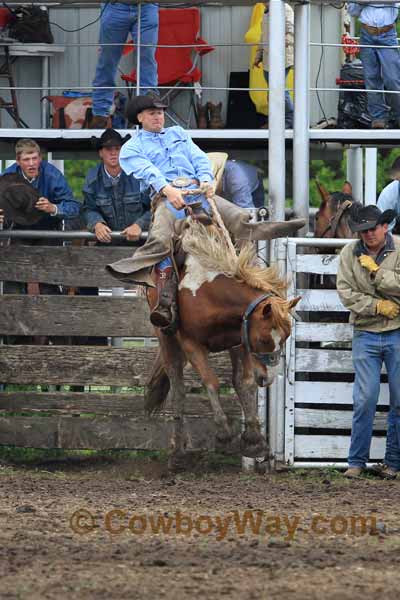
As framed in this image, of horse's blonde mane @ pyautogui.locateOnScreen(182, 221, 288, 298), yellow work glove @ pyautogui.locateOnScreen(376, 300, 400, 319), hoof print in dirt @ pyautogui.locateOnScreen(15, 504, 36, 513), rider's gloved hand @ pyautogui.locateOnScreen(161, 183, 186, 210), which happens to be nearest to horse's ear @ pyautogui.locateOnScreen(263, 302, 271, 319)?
horse's blonde mane @ pyautogui.locateOnScreen(182, 221, 288, 298)

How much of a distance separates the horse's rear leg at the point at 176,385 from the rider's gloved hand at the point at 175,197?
3.20ft

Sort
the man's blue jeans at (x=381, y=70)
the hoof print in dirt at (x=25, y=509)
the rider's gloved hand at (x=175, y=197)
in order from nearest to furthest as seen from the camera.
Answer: the hoof print in dirt at (x=25, y=509)
the rider's gloved hand at (x=175, y=197)
the man's blue jeans at (x=381, y=70)

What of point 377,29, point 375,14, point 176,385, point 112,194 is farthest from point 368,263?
point 375,14

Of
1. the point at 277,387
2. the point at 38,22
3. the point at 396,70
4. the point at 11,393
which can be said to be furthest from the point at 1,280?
the point at 396,70

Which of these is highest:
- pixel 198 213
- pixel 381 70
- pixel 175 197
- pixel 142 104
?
pixel 381 70

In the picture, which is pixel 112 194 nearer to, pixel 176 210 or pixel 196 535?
pixel 176 210

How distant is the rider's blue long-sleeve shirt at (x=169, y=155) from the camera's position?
8.84 m

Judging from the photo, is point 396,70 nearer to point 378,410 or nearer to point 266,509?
point 378,410

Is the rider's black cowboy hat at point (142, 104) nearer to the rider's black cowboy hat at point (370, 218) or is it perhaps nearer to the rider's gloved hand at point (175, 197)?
the rider's gloved hand at point (175, 197)

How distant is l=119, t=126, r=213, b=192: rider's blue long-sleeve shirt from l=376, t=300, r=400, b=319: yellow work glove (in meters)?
1.60

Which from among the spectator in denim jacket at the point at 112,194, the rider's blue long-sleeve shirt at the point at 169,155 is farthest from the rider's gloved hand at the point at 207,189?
the spectator in denim jacket at the point at 112,194

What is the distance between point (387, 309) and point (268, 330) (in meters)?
1.30

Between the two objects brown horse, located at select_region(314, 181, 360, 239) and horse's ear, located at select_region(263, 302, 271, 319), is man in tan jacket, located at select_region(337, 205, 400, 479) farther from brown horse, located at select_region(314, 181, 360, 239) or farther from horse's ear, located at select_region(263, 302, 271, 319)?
horse's ear, located at select_region(263, 302, 271, 319)

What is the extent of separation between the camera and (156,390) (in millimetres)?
9281
